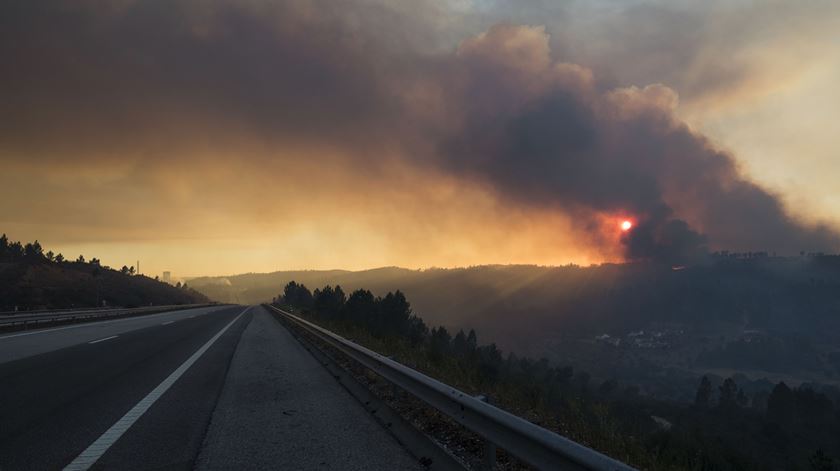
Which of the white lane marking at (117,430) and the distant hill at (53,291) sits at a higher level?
the distant hill at (53,291)

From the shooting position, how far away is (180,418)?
6.45 metres

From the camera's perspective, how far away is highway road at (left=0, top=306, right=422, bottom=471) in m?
4.85

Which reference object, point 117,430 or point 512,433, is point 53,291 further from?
point 512,433

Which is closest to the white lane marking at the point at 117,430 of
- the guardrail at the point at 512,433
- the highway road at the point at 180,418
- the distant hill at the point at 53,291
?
the highway road at the point at 180,418

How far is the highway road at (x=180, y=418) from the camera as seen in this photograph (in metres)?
4.85

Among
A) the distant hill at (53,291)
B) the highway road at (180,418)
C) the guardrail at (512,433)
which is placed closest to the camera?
the guardrail at (512,433)

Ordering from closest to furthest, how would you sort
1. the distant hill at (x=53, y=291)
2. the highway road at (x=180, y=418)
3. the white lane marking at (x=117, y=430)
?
the white lane marking at (x=117, y=430), the highway road at (x=180, y=418), the distant hill at (x=53, y=291)

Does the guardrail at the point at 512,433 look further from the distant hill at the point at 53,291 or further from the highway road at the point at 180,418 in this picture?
the distant hill at the point at 53,291

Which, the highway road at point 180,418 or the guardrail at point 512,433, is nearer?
the guardrail at point 512,433

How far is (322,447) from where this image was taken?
532cm

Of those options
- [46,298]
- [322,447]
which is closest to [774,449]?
[322,447]

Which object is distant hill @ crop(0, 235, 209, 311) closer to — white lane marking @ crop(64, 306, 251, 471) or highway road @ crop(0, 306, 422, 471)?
highway road @ crop(0, 306, 422, 471)

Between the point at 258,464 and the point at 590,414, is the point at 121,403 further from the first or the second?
the point at 590,414

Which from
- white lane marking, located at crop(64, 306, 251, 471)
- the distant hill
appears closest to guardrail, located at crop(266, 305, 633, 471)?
white lane marking, located at crop(64, 306, 251, 471)
